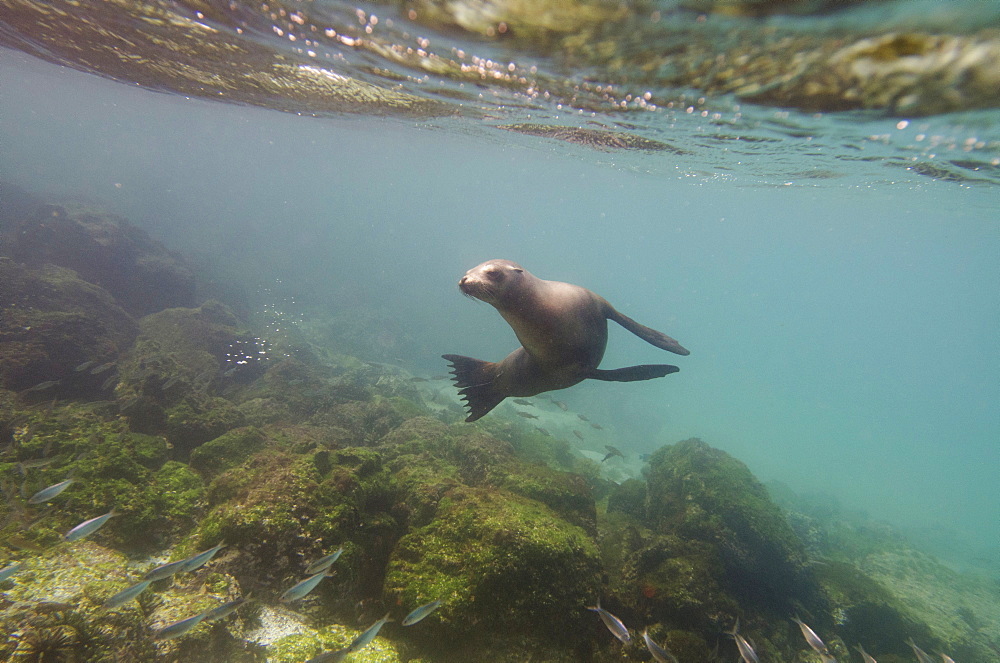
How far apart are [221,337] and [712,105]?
1502 cm

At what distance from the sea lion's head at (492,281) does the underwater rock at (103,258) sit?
17.6 m

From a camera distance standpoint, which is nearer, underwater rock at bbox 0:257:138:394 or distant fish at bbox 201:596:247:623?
distant fish at bbox 201:596:247:623

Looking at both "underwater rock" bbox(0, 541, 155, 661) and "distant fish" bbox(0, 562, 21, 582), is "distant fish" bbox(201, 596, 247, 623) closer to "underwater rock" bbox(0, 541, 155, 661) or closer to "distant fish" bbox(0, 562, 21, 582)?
"underwater rock" bbox(0, 541, 155, 661)

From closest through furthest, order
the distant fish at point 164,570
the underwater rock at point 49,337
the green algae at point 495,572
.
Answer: the distant fish at point 164,570
the green algae at point 495,572
the underwater rock at point 49,337

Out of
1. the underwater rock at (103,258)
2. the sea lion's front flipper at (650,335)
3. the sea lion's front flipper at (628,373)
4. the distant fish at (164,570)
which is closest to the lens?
the distant fish at (164,570)

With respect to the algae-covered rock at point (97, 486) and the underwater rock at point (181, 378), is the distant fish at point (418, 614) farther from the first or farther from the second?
the underwater rock at point (181, 378)

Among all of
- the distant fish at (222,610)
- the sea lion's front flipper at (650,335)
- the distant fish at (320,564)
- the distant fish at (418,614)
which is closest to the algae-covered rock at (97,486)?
the distant fish at (222,610)

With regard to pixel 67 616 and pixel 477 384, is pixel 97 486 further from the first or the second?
pixel 477 384

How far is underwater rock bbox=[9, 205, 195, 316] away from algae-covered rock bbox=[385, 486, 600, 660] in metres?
17.2

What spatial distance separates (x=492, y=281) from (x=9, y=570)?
12.2 feet

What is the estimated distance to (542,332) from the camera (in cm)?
347


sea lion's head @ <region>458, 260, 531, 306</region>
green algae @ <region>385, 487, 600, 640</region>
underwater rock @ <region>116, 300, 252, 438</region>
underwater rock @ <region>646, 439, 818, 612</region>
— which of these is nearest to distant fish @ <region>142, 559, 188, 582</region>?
green algae @ <region>385, 487, 600, 640</region>

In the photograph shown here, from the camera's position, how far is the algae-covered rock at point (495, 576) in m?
3.13

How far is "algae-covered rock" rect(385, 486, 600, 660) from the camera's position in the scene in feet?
10.3
